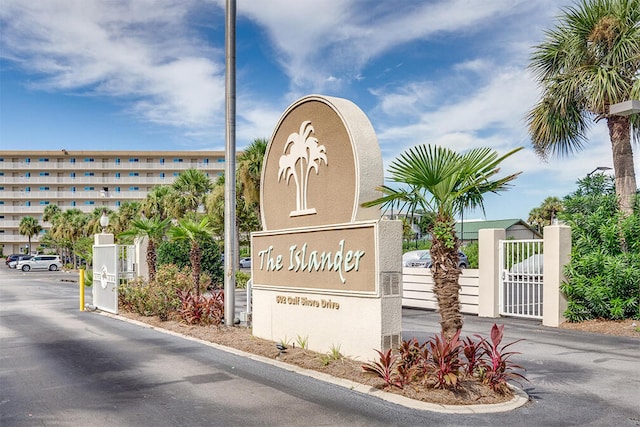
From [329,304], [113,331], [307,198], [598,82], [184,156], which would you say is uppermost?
[184,156]

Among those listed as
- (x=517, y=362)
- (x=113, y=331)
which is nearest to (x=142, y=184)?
(x=113, y=331)

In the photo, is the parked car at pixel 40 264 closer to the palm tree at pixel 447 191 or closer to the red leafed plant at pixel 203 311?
the red leafed plant at pixel 203 311

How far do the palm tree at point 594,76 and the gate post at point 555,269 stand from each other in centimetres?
222

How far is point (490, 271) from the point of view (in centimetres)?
1636

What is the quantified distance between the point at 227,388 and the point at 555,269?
994cm

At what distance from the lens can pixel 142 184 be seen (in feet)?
323

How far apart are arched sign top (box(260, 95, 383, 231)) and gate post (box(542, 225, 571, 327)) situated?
7201 millimetres

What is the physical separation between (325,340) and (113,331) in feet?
23.2

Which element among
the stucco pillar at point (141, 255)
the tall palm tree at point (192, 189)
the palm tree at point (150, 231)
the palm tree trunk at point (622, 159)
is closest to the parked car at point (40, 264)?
the tall palm tree at point (192, 189)

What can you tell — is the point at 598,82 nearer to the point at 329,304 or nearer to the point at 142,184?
the point at 329,304

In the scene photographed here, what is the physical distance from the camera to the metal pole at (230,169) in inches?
537

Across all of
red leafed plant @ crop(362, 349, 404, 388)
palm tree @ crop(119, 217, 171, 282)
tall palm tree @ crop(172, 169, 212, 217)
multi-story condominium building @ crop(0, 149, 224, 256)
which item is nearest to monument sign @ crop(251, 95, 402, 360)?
red leafed plant @ crop(362, 349, 404, 388)

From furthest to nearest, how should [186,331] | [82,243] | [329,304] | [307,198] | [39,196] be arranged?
[39,196] < [82,243] < [186,331] < [307,198] < [329,304]

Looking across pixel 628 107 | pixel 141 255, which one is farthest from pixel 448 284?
pixel 141 255
